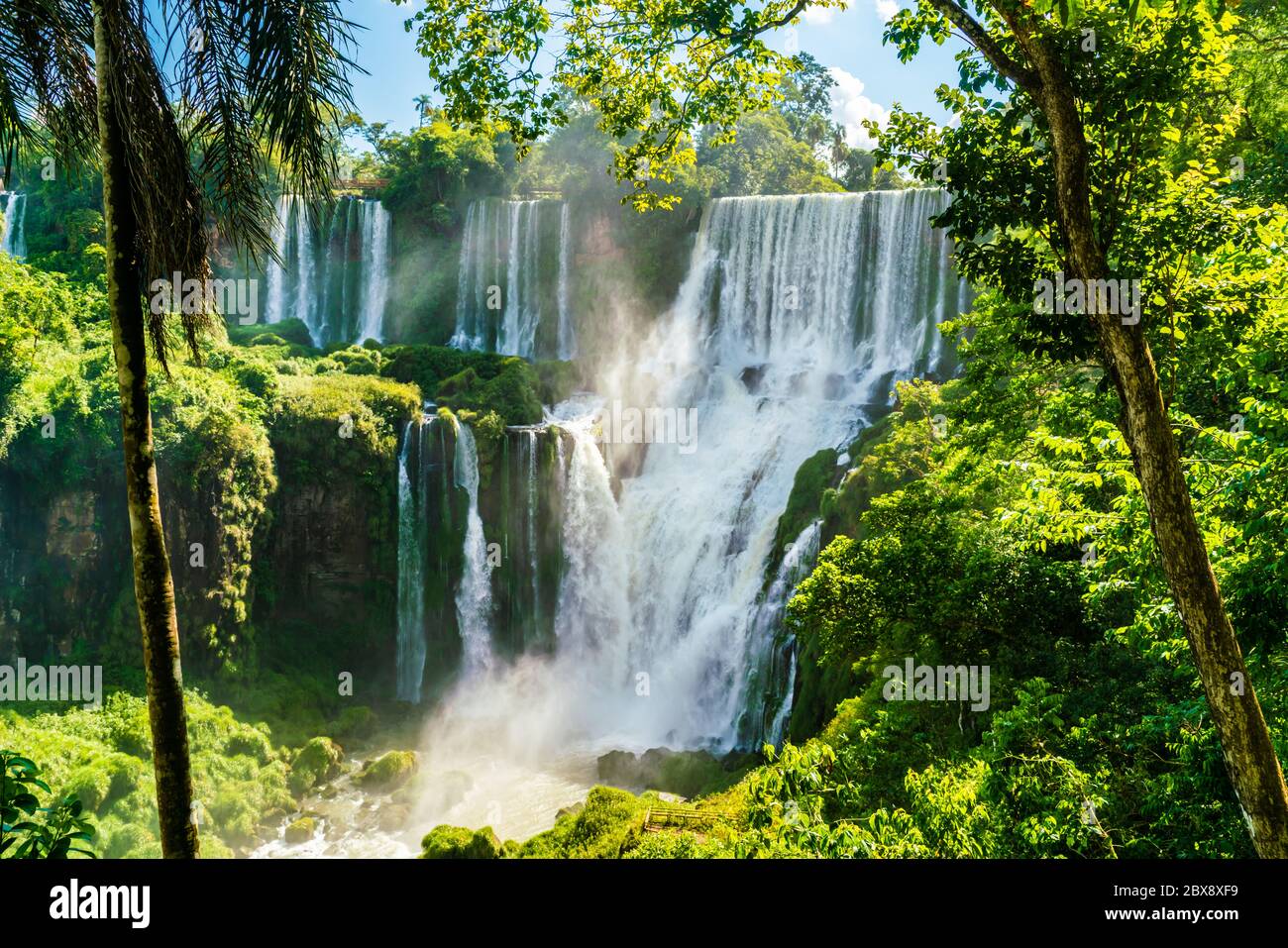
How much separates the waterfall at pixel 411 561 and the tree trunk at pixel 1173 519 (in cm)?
2139

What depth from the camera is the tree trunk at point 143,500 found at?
4.80 metres

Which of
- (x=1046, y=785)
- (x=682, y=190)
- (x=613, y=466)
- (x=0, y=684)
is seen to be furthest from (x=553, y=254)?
(x=1046, y=785)

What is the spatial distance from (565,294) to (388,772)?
22242mm

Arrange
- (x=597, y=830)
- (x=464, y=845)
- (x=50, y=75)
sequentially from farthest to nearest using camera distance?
(x=464, y=845), (x=597, y=830), (x=50, y=75)

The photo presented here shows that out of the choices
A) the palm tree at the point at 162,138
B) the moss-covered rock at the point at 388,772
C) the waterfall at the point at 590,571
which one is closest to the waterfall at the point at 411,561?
the waterfall at the point at 590,571

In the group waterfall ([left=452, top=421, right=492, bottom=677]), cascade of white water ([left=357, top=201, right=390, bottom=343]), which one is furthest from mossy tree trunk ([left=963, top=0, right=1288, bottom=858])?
cascade of white water ([left=357, top=201, right=390, bottom=343])

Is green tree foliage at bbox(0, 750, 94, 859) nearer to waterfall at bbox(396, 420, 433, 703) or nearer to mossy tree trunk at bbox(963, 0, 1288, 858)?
mossy tree trunk at bbox(963, 0, 1288, 858)

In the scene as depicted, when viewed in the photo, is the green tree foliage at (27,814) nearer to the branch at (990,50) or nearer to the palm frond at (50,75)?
the palm frond at (50,75)

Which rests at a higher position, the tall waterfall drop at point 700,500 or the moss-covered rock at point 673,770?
the tall waterfall drop at point 700,500

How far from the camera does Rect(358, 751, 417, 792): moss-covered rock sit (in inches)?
736

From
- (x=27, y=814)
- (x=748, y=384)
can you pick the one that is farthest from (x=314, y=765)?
(x=748, y=384)

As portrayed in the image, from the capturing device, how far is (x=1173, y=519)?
14.5 feet

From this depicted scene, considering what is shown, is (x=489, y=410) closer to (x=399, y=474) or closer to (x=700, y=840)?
(x=399, y=474)

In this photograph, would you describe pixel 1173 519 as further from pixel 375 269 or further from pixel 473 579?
pixel 375 269
